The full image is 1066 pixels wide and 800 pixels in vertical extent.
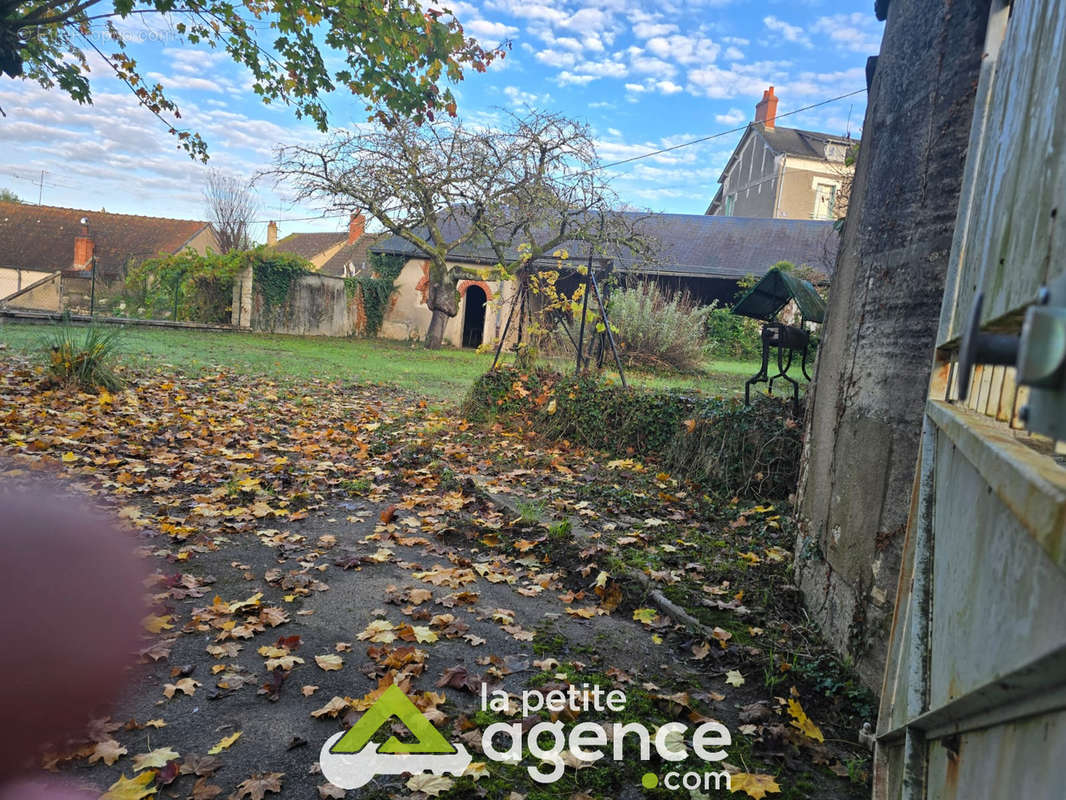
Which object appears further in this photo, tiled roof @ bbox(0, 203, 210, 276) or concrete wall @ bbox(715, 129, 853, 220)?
tiled roof @ bbox(0, 203, 210, 276)

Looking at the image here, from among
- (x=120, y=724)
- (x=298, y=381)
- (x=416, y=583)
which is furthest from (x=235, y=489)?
(x=298, y=381)

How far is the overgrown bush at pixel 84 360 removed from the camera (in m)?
8.39

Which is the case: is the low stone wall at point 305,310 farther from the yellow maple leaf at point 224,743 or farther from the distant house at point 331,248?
the yellow maple leaf at point 224,743

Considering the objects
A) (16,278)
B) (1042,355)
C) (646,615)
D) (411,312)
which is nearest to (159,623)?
(646,615)

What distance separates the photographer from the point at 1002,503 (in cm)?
99

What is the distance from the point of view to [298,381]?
12539mm

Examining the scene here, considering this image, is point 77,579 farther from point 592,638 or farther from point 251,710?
point 592,638

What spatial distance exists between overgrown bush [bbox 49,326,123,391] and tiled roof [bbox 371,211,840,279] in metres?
17.8

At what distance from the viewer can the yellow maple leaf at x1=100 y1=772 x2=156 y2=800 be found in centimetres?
231

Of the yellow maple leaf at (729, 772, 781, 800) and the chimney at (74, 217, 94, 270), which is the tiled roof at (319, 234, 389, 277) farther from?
the yellow maple leaf at (729, 772, 781, 800)

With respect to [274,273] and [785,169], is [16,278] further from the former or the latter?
[785,169]

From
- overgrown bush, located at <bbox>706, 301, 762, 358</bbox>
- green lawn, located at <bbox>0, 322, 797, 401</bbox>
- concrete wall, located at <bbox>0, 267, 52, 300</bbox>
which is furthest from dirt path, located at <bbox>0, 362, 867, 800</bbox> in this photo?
concrete wall, located at <bbox>0, 267, 52, 300</bbox>

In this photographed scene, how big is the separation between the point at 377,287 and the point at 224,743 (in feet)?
85.6

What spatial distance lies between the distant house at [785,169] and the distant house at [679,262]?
846 centimetres
